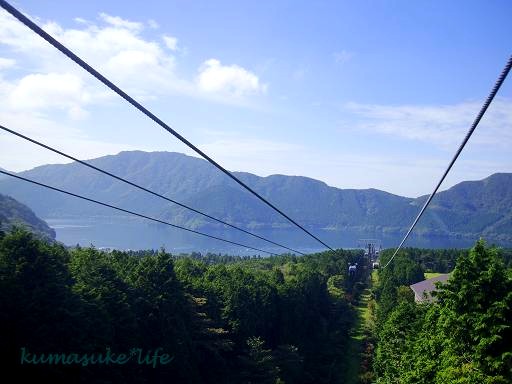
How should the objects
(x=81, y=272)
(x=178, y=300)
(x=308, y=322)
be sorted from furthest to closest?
(x=308, y=322)
(x=178, y=300)
(x=81, y=272)

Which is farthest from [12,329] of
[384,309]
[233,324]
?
[384,309]

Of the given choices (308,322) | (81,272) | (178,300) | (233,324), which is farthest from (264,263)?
(81,272)

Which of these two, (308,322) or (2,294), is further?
(308,322)

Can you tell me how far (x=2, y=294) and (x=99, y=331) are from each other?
5.08m

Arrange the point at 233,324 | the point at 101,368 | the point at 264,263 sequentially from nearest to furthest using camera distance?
the point at 101,368
the point at 233,324
the point at 264,263

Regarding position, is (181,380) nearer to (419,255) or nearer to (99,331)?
(99,331)

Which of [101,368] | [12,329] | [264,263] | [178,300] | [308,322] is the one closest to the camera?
[12,329]

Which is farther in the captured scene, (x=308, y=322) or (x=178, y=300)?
(x=308, y=322)

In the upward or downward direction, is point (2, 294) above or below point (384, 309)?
above

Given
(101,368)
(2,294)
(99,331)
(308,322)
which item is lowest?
(308,322)

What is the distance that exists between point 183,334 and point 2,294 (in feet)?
39.9

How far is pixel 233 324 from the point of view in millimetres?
34812

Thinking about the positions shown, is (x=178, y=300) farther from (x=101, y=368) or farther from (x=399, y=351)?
(x=399, y=351)

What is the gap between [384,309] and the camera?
4831 cm
